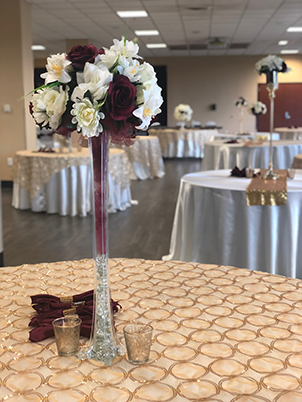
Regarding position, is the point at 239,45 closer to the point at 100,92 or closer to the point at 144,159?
the point at 144,159

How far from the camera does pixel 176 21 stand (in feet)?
32.1

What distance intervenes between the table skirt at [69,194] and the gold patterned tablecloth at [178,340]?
4.19m

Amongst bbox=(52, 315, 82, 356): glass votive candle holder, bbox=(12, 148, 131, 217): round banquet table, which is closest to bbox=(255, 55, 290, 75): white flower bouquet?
bbox=(52, 315, 82, 356): glass votive candle holder

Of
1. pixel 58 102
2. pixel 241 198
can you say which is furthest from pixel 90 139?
pixel 241 198

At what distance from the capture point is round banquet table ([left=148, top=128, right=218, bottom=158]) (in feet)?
42.5

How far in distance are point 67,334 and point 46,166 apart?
4.99 m

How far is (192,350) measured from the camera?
96cm

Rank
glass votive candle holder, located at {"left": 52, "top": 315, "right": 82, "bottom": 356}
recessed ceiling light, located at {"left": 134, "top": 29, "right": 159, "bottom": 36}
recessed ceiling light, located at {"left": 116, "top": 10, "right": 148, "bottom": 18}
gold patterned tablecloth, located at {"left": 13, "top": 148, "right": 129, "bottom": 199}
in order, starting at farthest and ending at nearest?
1. recessed ceiling light, located at {"left": 134, "top": 29, "right": 159, "bottom": 36}
2. recessed ceiling light, located at {"left": 116, "top": 10, "right": 148, "bottom": 18}
3. gold patterned tablecloth, located at {"left": 13, "top": 148, "right": 129, "bottom": 199}
4. glass votive candle holder, located at {"left": 52, "top": 315, "right": 82, "bottom": 356}

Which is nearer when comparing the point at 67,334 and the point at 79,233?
the point at 67,334

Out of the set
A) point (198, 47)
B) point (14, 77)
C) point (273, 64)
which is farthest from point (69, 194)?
point (198, 47)

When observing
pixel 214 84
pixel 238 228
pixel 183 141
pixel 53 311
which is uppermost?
pixel 214 84

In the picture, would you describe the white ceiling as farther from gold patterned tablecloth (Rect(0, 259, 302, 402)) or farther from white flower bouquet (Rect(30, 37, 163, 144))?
white flower bouquet (Rect(30, 37, 163, 144))

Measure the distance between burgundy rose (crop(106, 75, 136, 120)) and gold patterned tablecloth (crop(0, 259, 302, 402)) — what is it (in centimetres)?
49

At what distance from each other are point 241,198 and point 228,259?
394mm
